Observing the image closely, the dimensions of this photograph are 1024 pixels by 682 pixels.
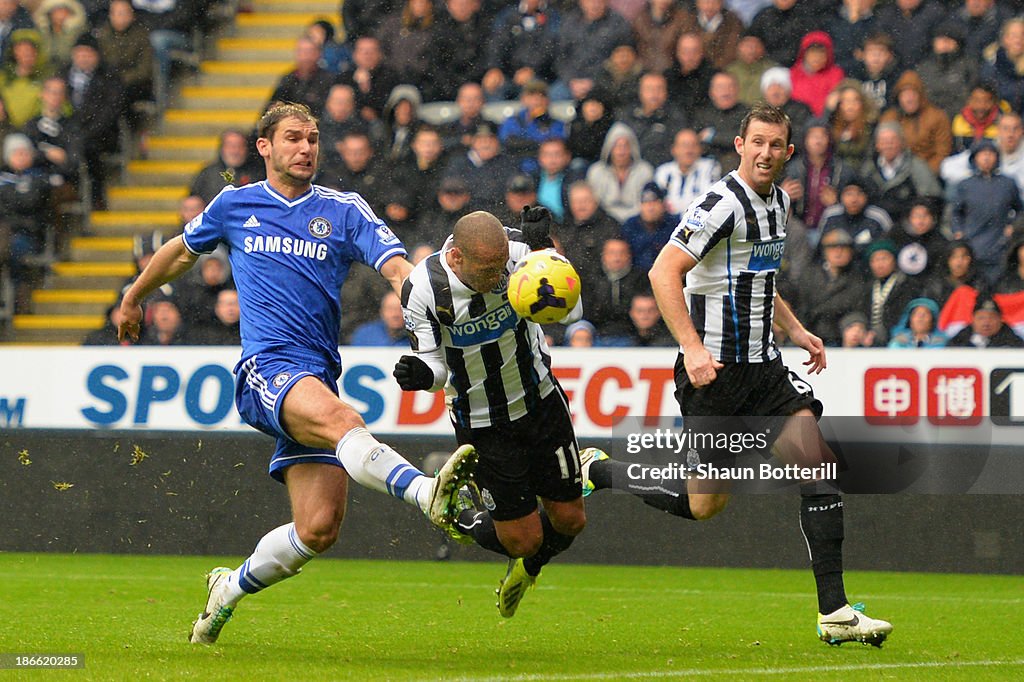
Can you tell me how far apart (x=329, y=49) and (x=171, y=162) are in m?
2.25

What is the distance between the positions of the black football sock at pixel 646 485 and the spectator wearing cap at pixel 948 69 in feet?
21.1

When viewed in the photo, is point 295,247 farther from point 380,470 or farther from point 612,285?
point 612,285

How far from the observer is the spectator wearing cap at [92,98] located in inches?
609

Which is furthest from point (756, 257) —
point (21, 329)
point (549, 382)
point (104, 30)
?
point (104, 30)

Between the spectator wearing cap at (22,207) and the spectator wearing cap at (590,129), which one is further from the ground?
the spectator wearing cap at (590,129)

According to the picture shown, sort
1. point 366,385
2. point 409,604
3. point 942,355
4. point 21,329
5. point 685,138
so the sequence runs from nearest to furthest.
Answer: point 409,604 → point 942,355 → point 366,385 → point 685,138 → point 21,329

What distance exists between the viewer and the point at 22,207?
14.7 metres

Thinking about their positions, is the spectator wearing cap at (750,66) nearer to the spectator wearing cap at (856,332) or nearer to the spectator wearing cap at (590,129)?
the spectator wearing cap at (590,129)

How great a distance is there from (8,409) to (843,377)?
6.03m

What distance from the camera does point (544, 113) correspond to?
13547 mm

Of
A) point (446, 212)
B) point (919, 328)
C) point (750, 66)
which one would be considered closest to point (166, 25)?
point (446, 212)

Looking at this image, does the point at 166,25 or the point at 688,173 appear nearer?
the point at 688,173

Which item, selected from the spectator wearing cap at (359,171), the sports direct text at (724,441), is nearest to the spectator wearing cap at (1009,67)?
the spectator wearing cap at (359,171)

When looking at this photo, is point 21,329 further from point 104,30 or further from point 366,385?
point 366,385
